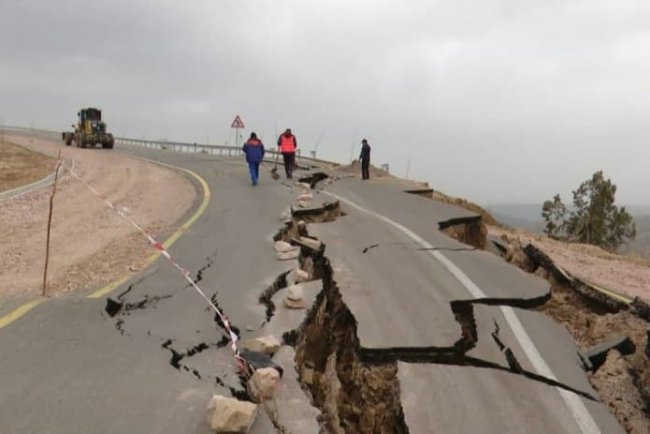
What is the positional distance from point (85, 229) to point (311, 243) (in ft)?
15.1

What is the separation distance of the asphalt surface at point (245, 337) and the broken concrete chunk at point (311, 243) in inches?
14.5

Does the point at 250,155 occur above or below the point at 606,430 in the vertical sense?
above

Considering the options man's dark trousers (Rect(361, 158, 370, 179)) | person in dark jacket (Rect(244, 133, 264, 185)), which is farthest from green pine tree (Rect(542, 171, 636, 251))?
person in dark jacket (Rect(244, 133, 264, 185))

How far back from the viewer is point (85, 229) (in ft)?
33.0

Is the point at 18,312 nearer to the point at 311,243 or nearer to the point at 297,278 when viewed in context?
the point at 297,278

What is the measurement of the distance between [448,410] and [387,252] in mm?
4653

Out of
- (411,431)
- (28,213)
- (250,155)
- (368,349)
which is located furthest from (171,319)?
(250,155)

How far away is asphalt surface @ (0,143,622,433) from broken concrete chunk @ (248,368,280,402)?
0.49ft

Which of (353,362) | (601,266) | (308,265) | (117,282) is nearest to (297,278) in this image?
(308,265)

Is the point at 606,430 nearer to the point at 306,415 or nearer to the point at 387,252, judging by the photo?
the point at 306,415

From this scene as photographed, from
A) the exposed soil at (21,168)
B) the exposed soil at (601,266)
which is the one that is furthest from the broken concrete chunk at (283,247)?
the exposed soil at (21,168)

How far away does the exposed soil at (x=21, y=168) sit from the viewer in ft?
54.9

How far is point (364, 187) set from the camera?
56.2 feet

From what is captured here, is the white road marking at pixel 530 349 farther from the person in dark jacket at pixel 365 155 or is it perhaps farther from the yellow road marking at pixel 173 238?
the person in dark jacket at pixel 365 155
